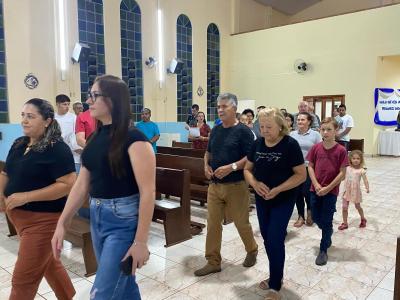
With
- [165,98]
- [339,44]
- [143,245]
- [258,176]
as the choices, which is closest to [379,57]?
[339,44]

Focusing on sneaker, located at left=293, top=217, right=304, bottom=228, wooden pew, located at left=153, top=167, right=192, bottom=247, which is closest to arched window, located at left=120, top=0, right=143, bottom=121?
wooden pew, located at left=153, top=167, right=192, bottom=247

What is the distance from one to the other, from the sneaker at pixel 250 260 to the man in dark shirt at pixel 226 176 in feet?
0.72

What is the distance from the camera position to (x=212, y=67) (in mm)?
12547

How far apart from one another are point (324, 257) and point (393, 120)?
9.46m

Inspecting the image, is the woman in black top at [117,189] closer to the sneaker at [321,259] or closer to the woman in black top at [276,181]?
the woman in black top at [276,181]

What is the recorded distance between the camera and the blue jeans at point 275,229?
2.48 metres

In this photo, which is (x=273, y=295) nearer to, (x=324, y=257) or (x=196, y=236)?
(x=324, y=257)

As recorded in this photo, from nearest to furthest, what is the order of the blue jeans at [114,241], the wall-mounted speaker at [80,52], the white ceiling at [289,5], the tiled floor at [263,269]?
the blue jeans at [114,241] < the tiled floor at [263,269] < the wall-mounted speaker at [80,52] < the white ceiling at [289,5]

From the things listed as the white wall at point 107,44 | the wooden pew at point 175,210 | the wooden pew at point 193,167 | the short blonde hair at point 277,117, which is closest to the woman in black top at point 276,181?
the short blonde hair at point 277,117

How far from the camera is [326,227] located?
3.21m

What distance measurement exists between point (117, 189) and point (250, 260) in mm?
1974

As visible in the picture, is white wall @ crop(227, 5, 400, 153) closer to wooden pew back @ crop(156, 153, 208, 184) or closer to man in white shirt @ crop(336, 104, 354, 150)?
man in white shirt @ crop(336, 104, 354, 150)

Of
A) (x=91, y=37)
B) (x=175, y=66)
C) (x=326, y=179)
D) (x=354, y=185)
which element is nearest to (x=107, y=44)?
(x=91, y=37)

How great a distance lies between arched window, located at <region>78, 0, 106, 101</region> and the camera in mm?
8812
